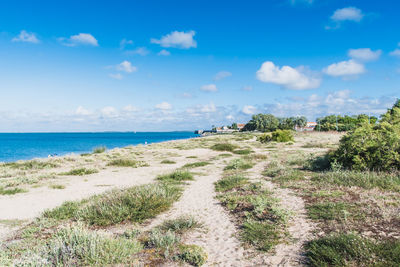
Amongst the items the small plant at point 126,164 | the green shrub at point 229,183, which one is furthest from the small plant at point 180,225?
the small plant at point 126,164

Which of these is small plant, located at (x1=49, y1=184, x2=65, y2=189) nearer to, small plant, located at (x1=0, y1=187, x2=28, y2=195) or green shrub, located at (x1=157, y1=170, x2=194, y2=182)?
small plant, located at (x1=0, y1=187, x2=28, y2=195)

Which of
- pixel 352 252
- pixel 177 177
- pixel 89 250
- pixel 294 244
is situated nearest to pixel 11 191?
pixel 177 177

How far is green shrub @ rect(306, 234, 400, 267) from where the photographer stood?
4.17 meters

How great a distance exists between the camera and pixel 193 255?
4.96 m

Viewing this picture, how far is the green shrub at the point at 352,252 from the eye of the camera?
13.7 ft

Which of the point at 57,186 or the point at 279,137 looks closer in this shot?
the point at 57,186

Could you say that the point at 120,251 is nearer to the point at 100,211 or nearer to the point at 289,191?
the point at 100,211

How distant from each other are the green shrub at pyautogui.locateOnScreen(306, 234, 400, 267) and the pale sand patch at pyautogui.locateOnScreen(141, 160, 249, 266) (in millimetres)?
1383

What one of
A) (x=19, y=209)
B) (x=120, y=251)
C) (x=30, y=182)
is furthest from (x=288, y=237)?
(x=30, y=182)

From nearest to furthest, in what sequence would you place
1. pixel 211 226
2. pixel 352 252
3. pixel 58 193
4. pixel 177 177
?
pixel 352 252 < pixel 211 226 < pixel 58 193 < pixel 177 177

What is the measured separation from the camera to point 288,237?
5.65 meters

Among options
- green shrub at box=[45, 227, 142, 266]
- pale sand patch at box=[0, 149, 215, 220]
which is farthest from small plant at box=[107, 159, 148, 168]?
green shrub at box=[45, 227, 142, 266]

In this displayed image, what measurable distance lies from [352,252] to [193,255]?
2918 millimetres

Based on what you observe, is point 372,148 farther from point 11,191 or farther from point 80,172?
point 80,172
